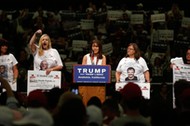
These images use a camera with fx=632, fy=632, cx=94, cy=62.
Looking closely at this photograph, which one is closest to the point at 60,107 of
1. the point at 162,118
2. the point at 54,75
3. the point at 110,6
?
the point at 162,118

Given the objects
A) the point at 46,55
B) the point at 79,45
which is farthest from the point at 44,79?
the point at 79,45

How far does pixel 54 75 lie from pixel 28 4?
8774 mm

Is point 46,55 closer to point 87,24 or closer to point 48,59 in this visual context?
point 48,59

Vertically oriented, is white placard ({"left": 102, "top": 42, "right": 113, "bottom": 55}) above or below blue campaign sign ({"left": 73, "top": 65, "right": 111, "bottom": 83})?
above

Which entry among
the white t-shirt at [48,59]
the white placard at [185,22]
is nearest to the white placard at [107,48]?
the white placard at [185,22]

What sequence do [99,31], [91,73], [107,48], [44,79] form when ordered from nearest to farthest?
[91,73] < [44,79] < [107,48] < [99,31]

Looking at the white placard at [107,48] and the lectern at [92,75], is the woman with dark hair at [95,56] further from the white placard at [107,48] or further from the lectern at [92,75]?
the white placard at [107,48]

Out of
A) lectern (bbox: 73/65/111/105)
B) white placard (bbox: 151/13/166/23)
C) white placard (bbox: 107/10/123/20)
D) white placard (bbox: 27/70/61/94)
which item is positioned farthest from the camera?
white placard (bbox: 107/10/123/20)

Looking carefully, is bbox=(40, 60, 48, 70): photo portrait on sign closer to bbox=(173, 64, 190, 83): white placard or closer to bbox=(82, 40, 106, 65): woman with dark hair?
bbox=(82, 40, 106, 65): woman with dark hair

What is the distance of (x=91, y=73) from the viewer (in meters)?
12.3

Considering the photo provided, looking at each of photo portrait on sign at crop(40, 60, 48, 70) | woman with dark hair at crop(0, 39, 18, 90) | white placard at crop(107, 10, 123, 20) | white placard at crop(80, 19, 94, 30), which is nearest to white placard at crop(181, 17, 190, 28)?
white placard at crop(107, 10, 123, 20)

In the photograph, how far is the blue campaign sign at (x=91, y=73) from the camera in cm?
1234

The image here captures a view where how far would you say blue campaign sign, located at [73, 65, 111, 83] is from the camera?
12.3 m

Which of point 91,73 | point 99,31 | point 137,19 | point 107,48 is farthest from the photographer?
point 99,31
